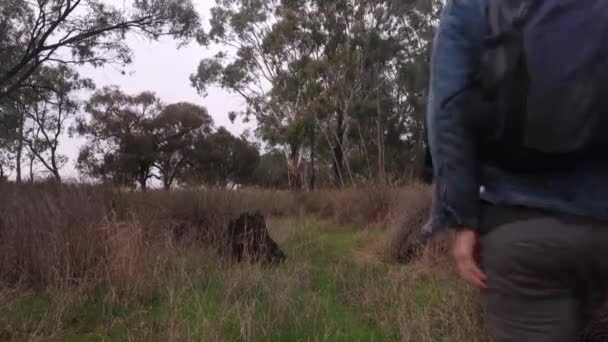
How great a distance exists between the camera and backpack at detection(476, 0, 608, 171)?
1001mm

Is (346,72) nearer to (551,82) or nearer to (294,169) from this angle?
(294,169)

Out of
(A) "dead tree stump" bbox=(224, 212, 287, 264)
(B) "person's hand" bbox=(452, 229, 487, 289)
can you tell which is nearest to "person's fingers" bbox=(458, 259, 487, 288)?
(B) "person's hand" bbox=(452, 229, 487, 289)

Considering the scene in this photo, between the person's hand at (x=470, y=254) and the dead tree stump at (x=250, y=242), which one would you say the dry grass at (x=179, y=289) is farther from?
the person's hand at (x=470, y=254)

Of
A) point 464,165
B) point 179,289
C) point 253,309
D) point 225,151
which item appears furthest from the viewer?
point 225,151

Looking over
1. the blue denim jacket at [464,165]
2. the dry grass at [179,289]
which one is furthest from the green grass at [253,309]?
the blue denim jacket at [464,165]

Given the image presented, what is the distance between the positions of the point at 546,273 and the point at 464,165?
0.25m

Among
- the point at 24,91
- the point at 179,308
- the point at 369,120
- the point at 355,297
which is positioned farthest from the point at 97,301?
the point at 369,120

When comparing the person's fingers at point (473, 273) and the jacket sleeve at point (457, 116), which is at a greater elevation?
the jacket sleeve at point (457, 116)

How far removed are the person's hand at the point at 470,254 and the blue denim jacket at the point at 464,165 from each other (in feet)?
0.08

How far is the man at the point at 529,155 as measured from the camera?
101 cm

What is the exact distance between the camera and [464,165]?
3.67 feet

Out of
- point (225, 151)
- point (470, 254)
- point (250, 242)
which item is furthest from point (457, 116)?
point (225, 151)

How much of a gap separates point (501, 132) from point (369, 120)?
19.9 meters

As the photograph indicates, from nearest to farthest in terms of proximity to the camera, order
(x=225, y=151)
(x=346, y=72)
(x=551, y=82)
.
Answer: (x=551, y=82)
(x=346, y=72)
(x=225, y=151)
